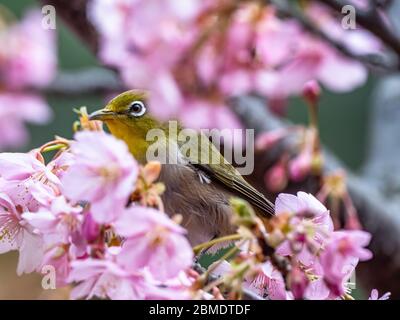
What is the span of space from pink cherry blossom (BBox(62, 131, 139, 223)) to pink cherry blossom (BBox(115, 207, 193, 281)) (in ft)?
0.08

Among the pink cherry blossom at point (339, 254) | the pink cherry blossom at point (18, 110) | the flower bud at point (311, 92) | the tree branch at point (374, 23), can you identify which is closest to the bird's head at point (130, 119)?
the flower bud at point (311, 92)

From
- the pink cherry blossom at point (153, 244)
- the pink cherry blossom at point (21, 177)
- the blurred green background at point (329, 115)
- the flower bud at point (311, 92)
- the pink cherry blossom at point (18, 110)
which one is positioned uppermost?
the blurred green background at point (329, 115)

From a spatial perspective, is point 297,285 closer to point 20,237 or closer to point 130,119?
point 20,237

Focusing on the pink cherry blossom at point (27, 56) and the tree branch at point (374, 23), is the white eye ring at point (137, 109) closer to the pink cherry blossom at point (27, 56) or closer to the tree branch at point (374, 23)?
the tree branch at point (374, 23)

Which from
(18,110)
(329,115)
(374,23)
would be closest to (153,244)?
(374,23)

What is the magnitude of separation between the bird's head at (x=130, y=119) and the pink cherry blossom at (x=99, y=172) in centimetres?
62

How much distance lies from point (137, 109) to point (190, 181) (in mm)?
186

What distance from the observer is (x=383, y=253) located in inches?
81.2

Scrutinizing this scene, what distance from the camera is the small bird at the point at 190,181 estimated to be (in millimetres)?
1492

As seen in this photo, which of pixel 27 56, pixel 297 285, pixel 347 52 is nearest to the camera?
pixel 297 285

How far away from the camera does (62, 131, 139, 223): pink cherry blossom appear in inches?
33.7

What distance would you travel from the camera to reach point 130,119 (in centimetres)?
155

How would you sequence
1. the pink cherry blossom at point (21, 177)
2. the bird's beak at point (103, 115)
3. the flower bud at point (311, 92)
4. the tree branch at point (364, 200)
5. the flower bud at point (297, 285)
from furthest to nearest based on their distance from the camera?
the tree branch at point (364, 200)
the flower bud at point (311, 92)
the bird's beak at point (103, 115)
the pink cherry blossom at point (21, 177)
the flower bud at point (297, 285)

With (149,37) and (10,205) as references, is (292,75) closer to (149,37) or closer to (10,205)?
(149,37)
